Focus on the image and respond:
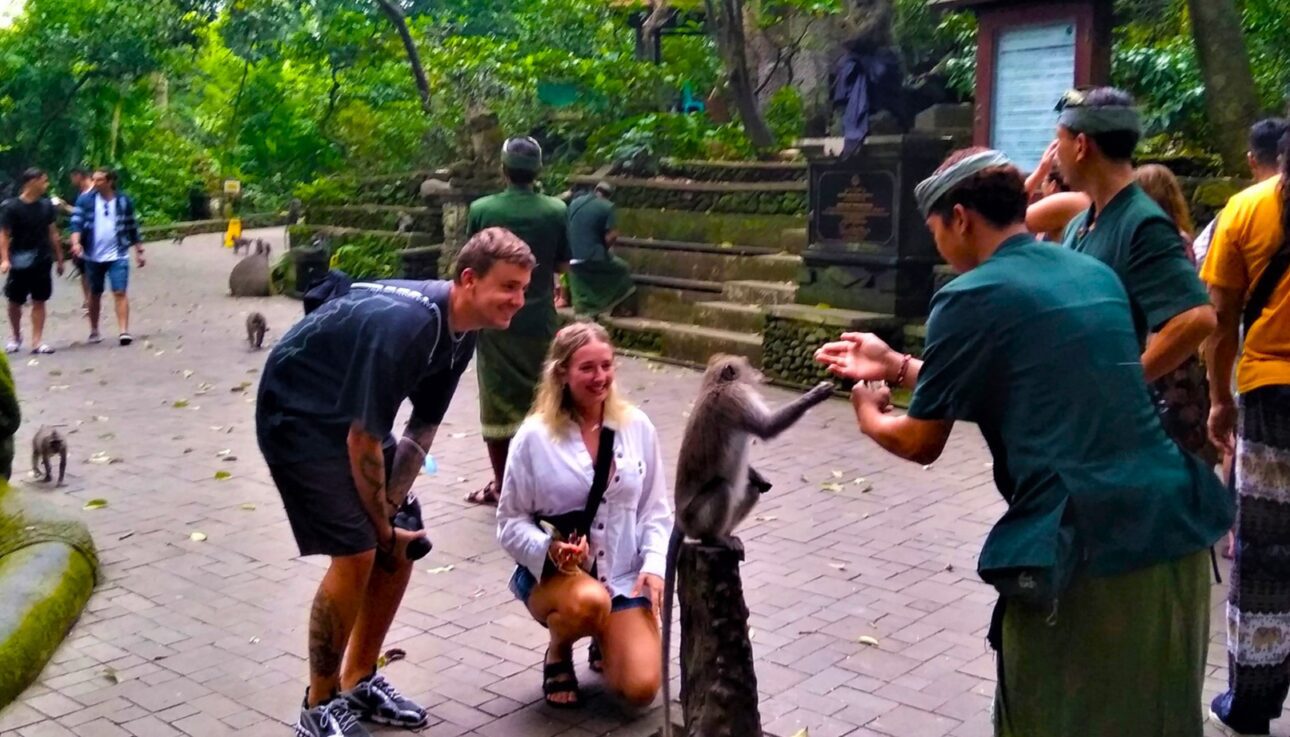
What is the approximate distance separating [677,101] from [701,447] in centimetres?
1646

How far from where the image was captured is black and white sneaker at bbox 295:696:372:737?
394cm

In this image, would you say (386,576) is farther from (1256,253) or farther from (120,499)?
(120,499)

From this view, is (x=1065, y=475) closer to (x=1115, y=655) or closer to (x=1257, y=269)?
(x=1115, y=655)

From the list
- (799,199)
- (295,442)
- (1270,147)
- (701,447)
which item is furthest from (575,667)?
(799,199)

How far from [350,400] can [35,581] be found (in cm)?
237

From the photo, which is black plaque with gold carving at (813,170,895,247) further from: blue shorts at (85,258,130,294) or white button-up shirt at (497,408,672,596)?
blue shorts at (85,258,130,294)

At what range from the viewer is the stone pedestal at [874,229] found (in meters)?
9.99

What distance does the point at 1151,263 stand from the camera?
3.37 m

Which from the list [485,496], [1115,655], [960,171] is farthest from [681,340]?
[1115,655]

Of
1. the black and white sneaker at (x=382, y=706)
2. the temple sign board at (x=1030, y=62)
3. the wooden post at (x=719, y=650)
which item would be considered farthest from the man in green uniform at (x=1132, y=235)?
the temple sign board at (x=1030, y=62)

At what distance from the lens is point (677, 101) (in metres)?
19.8

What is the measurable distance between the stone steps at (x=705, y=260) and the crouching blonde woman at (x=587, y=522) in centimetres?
752

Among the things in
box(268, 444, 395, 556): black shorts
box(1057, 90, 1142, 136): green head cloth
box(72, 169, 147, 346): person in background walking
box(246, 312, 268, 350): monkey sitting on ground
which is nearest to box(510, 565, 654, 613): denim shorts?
box(268, 444, 395, 556): black shorts

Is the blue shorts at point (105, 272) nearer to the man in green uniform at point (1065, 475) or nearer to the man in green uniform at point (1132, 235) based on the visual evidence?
the man in green uniform at point (1132, 235)
